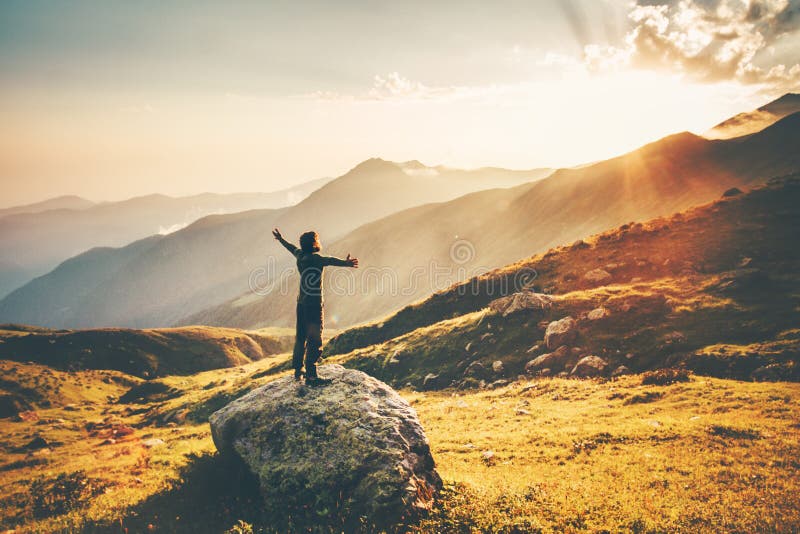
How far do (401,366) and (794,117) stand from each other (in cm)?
17571

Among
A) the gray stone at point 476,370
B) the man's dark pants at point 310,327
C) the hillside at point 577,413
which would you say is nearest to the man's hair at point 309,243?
the man's dark pants at point 310,327

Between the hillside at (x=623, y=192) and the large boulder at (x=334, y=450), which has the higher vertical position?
the hillside at (x=623, y=192)

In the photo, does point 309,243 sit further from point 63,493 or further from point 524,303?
point 524,303

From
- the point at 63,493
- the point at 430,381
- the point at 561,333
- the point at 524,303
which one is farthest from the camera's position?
the point at 524,303

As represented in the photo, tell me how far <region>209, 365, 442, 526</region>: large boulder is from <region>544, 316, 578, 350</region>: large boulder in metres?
21.5

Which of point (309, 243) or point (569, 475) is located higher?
point (309, 243)

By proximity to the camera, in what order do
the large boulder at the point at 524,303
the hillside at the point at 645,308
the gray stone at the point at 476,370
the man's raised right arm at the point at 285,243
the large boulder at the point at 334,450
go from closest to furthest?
1. the large boulder at the point at 334,450
2. the man's raised right arm at the point at 285,243
3. the hillside at the point at 645,308
4. the gray stone at the point at 476,370
5. the large boulder at the point at 524,303

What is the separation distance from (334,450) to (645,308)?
2922 centimetres

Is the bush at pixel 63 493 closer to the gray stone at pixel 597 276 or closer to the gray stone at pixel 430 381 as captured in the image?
the gray stone at pixel 430 381

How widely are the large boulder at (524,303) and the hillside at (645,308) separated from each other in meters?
0.25

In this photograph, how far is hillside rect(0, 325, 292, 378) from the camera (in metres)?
92.3

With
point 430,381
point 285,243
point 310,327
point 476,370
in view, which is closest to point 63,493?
point 310,327

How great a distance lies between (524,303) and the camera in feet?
117

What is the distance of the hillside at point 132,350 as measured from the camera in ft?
303
